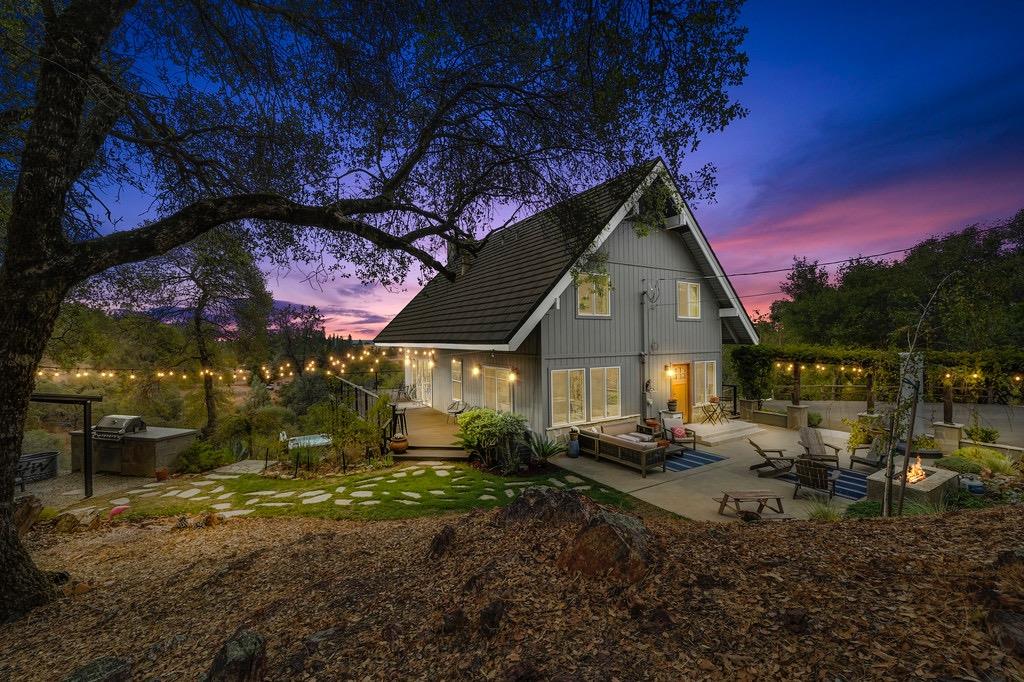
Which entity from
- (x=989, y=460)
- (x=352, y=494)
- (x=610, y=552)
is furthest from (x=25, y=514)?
(x=989, y=460)

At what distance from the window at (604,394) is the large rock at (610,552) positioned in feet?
28.0

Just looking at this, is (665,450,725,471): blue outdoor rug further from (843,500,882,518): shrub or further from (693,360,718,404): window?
(693,360,718,404): window

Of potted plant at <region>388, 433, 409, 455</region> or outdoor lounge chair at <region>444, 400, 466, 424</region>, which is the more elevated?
outdoor lounge chair at <region>444, 400, 466, 424</region>

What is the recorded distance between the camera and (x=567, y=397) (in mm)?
11484

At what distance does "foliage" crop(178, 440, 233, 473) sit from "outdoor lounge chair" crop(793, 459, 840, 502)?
44.6 feet

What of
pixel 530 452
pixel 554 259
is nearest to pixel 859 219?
pixel 554 259

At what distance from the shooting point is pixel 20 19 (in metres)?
4.25

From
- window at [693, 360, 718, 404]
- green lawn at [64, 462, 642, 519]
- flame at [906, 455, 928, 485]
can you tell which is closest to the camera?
green lawn at [64, 462, 642, 519]

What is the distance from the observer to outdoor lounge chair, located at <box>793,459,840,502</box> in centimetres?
Answer: 770

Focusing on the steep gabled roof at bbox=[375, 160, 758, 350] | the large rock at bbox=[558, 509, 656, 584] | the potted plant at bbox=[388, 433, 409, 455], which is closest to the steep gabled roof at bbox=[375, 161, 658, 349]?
the steep gabled roof at bbox=[375, 160, 758, 350]

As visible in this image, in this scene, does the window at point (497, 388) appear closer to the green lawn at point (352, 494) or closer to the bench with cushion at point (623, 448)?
the bench with cushion at point (623, 448)

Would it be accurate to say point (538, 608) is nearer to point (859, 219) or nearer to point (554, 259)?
point (554, 259)

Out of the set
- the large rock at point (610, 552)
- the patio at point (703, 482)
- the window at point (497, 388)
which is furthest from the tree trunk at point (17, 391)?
the window at point (497, 388)

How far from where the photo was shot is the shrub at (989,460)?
8.33m
